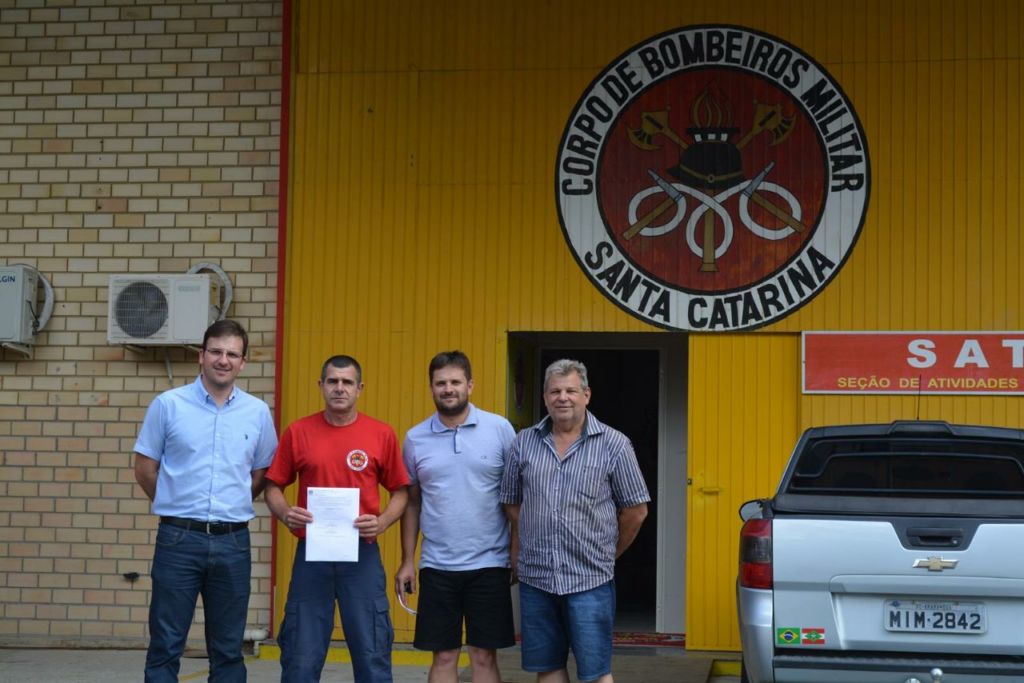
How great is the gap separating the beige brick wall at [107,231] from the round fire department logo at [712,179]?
7.95 feet

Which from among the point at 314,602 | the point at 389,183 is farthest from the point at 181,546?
the point at 389,183

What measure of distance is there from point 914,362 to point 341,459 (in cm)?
460

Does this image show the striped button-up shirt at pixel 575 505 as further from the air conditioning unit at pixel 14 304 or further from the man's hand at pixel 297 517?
the air conditioning unit at pixel 14 304

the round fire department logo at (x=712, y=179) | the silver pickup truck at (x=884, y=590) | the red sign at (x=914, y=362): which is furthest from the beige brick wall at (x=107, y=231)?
the silver pickup truck at (x=884, y=590)

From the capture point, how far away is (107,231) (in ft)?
32.2

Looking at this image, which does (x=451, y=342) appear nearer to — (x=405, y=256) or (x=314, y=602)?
(x=405, y=256)

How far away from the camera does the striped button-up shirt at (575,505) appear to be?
570 centimetres

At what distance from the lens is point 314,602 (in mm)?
6035

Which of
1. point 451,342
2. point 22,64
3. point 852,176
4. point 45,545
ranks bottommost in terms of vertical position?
point 45,545

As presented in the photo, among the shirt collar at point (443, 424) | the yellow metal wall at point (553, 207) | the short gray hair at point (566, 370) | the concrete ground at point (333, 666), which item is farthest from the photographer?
the yellow metal wall at point (553, 207)

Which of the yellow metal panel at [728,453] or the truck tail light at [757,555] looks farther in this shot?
the yellow metal panel at [728,453]

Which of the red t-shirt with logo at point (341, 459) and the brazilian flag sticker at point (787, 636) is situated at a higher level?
the red t-shirt with logo at point (341, 459)

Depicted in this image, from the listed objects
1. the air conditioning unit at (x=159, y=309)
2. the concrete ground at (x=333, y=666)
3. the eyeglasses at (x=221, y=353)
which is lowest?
the concrete ground at (x=333, y=666)

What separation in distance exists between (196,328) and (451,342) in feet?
5.94
